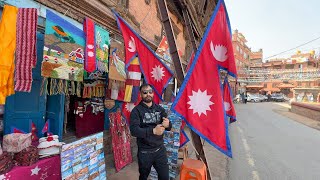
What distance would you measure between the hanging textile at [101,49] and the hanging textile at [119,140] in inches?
62.3

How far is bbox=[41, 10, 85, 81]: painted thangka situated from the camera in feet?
10.7

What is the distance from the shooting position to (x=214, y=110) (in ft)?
10.5

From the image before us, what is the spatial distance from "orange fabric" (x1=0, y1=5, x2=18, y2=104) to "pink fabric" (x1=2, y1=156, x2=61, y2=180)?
3.84ft

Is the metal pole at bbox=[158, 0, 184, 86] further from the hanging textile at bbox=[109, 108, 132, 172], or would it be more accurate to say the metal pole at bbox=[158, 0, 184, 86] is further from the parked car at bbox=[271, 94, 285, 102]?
the parked car at bbox=[271, 94, 285, 102]

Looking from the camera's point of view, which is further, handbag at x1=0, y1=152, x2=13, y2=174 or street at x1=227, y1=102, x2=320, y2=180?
street at x1=227, y1=102, x2=320, y2=180

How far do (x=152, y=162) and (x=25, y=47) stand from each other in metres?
→ 2.54

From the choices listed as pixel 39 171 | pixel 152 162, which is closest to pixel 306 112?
pixel 152 162

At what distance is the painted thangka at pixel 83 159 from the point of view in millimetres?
3105

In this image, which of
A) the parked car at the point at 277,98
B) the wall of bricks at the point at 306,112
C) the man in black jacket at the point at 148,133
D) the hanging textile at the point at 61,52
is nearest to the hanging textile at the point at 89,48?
the hanging textile at the point at 61,52

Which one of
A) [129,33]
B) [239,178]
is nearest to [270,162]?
[239,178]

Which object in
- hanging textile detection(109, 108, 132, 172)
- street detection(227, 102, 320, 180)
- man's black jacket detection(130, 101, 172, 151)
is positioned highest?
man's black jacket detection(130, 101, 172, 151)

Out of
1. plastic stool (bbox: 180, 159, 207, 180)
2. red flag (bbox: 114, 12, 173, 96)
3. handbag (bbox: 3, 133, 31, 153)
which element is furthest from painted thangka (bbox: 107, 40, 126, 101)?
plastic stool (bbox: 180, 159, 207, 180)

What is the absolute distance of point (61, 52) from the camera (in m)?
3.49

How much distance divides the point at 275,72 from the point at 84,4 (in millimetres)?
54083
